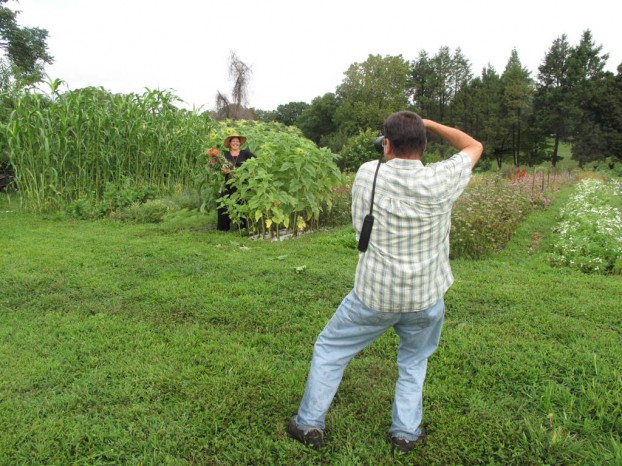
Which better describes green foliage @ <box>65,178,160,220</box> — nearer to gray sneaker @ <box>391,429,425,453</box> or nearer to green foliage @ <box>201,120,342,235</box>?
green foliage @ <box>201,120,342,235</box>

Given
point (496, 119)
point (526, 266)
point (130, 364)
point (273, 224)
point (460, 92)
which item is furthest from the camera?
point (460, 92)

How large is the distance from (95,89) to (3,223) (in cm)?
367

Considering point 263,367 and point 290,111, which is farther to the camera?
point 290,111

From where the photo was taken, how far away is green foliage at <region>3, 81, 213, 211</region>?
353 inches

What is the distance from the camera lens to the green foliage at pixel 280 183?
21.6 feet

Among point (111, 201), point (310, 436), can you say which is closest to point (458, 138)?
point (310, 436)

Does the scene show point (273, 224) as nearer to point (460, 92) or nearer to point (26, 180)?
point (26, 180)

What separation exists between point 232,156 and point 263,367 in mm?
4989

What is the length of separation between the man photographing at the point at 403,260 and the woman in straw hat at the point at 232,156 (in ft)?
17.9

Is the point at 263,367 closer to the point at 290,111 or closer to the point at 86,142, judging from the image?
the point at 86,142

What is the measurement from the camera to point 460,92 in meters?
43.8

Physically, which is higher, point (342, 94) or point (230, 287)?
point (342, 94)

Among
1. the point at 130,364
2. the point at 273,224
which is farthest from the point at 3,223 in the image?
the point at 130,364

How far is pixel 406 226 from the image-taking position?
1955 mm
